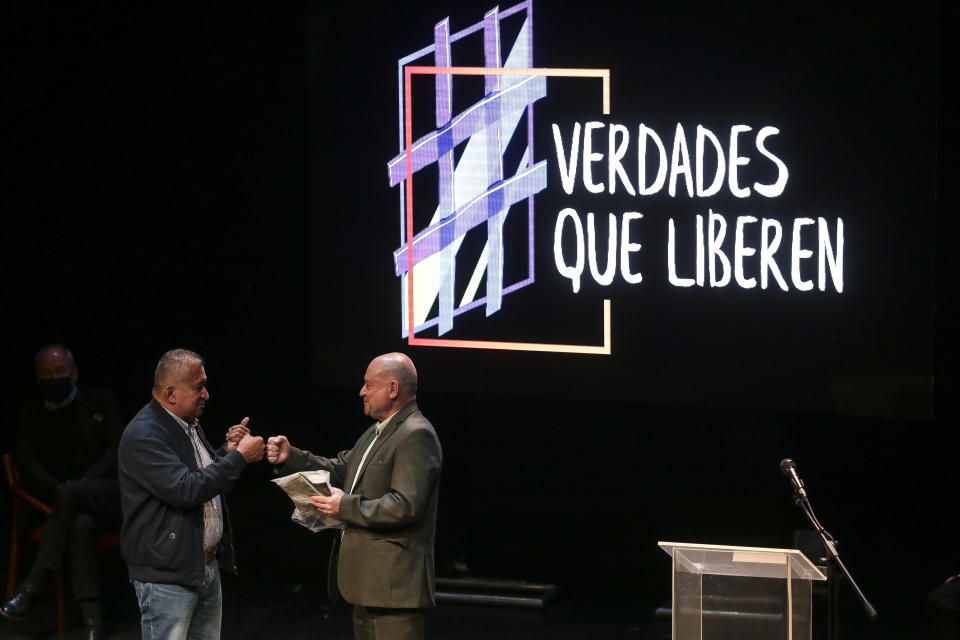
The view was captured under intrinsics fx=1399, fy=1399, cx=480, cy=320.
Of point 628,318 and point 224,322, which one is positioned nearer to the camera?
point 628,318

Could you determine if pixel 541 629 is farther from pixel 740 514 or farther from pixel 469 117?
pixel 469 117

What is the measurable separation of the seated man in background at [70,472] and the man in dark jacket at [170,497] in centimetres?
171

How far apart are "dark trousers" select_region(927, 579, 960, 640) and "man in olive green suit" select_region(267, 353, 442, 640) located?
2087mm

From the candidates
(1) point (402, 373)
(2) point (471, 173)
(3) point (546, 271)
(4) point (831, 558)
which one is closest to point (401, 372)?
(1) point (402, 373)

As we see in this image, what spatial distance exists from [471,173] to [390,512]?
234cm

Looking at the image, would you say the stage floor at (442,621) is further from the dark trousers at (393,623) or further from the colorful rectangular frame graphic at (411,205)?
the dark trousers at (393,623)

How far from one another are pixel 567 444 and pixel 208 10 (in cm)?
294

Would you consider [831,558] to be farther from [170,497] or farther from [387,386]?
[170,497]

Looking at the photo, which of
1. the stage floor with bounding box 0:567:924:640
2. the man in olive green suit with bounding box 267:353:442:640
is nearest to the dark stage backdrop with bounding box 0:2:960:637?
the stage floor with bounding box 0:567:924:640

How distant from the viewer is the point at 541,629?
6402 millimetres

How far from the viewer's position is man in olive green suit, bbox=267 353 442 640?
476 cm

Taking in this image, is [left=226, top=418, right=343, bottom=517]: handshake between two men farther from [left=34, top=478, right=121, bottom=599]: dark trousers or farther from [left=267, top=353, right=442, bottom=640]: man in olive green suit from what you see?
[left=34, top=478, right=121, bottom=599]: dark trousers

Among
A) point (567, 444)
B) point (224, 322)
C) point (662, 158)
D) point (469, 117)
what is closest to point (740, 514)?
point (567, 444)

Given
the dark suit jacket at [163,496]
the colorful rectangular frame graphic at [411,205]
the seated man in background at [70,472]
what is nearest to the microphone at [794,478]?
the colorful rectangular frame graphic at [411,205]
